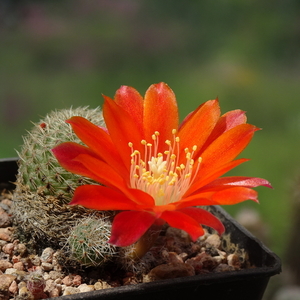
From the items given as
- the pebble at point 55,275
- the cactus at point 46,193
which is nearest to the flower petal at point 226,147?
the cactus at point 46,193

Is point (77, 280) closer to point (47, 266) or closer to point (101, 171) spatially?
point (47, 266)

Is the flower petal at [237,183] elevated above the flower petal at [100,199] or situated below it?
above

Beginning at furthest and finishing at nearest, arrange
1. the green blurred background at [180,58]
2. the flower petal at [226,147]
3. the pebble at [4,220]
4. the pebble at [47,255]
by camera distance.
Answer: the green blurred background at [180,58]
the pebble at [4,220]
the pebble at [47,255]
the flower petal at [226,147]

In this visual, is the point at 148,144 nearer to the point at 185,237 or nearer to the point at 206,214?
the point at 206,214

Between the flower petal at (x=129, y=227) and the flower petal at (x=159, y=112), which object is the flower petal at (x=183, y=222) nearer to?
the flower petal at (x=129, y=227)

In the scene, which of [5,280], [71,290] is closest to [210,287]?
[71,290]

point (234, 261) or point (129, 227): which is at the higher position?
point (129, 227)

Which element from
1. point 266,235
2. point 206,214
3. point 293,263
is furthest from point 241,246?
point 293,263
